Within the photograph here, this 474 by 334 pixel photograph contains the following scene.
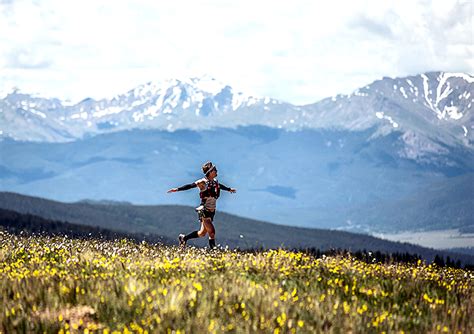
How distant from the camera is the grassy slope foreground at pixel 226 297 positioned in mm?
9883

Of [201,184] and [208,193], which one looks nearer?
[201,184]

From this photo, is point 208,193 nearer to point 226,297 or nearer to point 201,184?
point 201,184

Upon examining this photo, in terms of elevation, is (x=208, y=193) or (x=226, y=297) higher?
(x=208, y=193)

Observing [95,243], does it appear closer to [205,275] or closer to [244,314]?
[205,275]

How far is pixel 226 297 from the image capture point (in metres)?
10.9

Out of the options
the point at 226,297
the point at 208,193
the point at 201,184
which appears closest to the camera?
the point at 226,297

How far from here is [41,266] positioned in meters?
14.1

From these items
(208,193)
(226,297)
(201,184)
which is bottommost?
(226,297)

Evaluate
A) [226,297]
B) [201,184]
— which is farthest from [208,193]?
[226,297]

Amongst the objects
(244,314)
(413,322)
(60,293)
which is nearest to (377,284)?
(413,322)

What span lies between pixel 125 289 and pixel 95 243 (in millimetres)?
8763

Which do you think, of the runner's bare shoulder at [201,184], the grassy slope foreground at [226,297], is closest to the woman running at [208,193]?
the runner's bare shoulder at [201,184]

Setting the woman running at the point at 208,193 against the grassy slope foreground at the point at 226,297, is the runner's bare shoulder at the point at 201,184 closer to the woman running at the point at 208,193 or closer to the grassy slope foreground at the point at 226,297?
the woman running at the point at 208,193

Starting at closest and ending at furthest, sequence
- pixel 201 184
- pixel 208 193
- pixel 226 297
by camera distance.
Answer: pixel 226 297 < pixel 201 184 < pixel 208 193
